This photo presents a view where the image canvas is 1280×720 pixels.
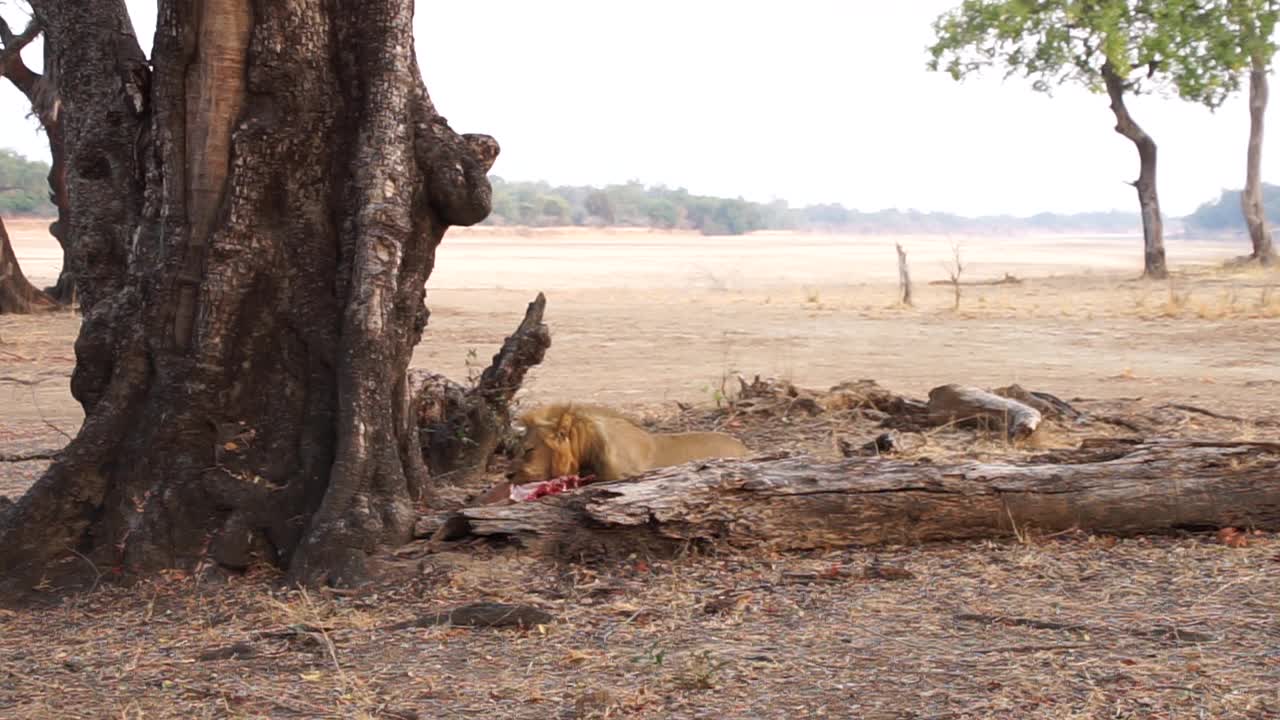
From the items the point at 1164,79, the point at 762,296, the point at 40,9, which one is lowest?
the point at 762,296

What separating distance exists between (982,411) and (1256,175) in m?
28.9

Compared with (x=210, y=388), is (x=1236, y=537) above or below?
below

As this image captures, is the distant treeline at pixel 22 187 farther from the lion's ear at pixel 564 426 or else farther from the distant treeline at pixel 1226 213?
the distant treeline at pixel 1226 213

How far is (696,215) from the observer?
9994cm

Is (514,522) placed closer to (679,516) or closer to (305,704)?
(679,516)

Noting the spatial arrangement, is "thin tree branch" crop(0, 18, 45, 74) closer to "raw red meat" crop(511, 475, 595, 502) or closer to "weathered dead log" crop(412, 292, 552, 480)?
"weathered dead log" crop(412, 292, 552, 480)

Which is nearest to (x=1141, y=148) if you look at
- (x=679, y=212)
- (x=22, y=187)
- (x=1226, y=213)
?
(x=22, y=187)

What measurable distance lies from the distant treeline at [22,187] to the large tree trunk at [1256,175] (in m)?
58.6

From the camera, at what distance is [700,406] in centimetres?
897

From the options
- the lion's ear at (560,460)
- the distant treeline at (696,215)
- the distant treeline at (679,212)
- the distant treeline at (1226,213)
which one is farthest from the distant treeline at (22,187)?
the distant treeline at (1226,213)

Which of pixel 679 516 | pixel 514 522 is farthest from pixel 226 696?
pixel 679 516

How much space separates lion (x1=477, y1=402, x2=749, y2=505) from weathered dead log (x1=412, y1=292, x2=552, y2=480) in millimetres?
338

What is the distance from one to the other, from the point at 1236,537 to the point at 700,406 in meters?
4.21

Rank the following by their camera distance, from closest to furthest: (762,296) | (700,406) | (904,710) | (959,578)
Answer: (904,710)
(959,578)
(700,406)
(762,296)
